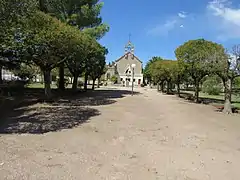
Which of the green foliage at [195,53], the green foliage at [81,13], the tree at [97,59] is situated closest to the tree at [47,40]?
the green foliage at [81,13]

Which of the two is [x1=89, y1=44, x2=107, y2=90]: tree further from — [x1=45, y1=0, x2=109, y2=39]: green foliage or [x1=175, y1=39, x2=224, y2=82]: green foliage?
[x1=175, y1=39, x2=224, y2=82]: green foliage

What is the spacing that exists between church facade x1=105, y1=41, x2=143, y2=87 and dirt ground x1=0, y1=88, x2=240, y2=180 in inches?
2840

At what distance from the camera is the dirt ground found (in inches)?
210

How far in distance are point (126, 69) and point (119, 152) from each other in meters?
80.3

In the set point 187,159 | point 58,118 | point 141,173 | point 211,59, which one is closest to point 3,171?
point 141,173

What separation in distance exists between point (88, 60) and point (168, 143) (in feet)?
71.4

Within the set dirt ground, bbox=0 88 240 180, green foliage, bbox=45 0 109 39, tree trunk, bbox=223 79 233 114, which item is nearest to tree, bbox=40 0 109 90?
green foliage, bbox=45 0 109 39

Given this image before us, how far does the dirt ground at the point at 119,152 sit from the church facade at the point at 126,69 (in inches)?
2840

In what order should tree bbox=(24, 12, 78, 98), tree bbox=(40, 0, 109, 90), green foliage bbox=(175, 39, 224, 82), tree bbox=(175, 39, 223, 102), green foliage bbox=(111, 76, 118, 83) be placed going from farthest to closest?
green foliage bbox=(111, 76, 118, 83)
tree bbox=(40, 0, 109, 90)
tree bbox=(175, 39, 223, 102)
green foliage bbox=(175, 39, 224, 82)
tree bbox=(24, 12, 78, 98)

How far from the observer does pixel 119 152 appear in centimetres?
688

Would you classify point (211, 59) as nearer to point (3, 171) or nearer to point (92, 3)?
point (92, 3)

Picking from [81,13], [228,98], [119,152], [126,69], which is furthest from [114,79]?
[119,152]

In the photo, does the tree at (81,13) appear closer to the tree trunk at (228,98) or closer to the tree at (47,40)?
the tree at (47,40)

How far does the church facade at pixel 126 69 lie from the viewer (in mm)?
84375
